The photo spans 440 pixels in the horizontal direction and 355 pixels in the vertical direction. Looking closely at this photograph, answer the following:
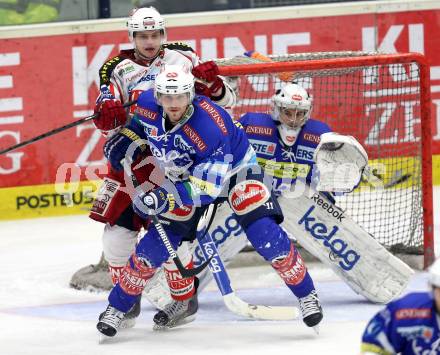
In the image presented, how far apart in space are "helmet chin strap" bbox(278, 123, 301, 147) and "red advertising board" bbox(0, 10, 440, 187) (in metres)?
1.84

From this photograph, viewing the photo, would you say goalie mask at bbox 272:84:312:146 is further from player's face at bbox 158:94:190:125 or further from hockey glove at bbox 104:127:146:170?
player's face at bbox 158:94:190:125

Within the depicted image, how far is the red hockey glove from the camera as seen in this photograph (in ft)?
17.5

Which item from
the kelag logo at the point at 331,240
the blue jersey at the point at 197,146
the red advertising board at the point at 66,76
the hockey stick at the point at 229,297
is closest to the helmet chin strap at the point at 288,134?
the kelag logo at the point at 331,240

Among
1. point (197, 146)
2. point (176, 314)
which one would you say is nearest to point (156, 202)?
point (197, 146)

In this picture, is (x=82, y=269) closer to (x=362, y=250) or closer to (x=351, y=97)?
(x=362, y=250)

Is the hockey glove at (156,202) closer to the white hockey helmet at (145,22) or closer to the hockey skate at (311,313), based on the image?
the hockey skate at (311,313)

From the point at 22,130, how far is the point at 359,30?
2.11 meters

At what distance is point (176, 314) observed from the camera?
214 inches

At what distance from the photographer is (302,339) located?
5098 millimetres

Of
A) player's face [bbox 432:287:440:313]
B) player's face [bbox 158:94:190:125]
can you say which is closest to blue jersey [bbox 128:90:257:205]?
player's face [bbox 158:94:190:125]

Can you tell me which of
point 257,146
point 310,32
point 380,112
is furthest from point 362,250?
point 310,32

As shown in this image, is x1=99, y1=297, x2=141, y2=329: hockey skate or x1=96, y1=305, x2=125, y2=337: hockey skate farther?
x1=99, y1=297, x2=141, y2=329: hockey skate

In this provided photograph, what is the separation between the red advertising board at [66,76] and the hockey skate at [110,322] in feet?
8.81

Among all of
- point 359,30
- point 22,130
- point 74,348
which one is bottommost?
point 74,348
